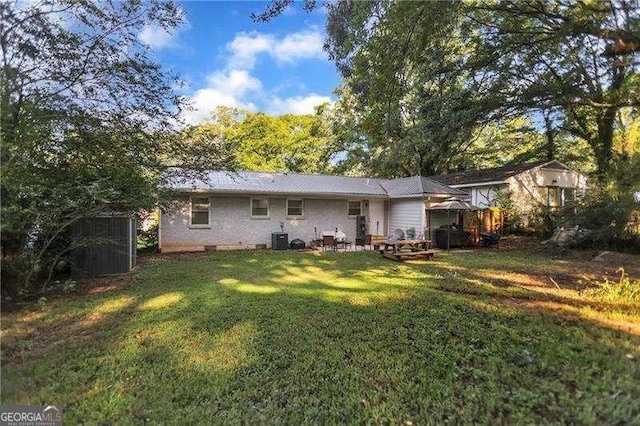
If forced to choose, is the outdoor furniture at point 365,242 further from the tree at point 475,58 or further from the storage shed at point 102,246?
the storage shed at point 102,246

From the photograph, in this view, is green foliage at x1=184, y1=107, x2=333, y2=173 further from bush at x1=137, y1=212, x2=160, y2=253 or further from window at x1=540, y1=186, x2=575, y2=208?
window at x1=540, y1=186, x2=575, y2=208

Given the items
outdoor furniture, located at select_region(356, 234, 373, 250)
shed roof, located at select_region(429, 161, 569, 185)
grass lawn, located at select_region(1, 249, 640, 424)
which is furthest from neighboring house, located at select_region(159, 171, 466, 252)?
grass lawn, located at select_region(1, 249, 640, 424)

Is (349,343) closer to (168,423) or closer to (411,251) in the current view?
(168,423)

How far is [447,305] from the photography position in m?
6.02

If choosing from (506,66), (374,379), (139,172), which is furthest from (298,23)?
(374,379)

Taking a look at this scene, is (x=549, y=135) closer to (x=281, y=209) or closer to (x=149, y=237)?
(x=281, y=209)

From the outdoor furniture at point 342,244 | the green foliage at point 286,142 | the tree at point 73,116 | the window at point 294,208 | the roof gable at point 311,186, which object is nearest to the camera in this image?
the tree at point 73,116

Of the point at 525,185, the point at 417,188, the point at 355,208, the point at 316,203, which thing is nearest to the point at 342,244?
the point at 316,203

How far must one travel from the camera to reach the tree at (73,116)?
599cm

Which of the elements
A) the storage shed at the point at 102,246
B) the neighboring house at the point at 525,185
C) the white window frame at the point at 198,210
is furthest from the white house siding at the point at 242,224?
the neighboring house at the point at 525,185

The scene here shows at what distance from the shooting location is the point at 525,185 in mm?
19062

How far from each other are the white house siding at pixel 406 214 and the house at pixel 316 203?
0.14 feet

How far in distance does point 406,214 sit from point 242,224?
7871 mm

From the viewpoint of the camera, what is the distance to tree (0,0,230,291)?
5.99m
